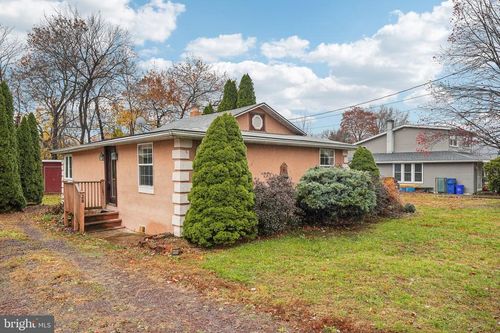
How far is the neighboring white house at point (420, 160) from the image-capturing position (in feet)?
68.3

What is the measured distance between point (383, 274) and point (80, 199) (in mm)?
7969

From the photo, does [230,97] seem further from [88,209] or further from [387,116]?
[387,116]

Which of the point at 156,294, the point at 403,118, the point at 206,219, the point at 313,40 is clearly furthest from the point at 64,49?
the point at 403,118

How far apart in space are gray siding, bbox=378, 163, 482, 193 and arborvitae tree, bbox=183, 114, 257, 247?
18.6 metres

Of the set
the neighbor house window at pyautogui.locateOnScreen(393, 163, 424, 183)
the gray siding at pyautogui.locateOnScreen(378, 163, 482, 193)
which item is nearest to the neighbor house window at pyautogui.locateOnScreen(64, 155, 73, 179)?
the neighbor house window at pyautogui.locateOnScreen(393, 163, 424, 183)

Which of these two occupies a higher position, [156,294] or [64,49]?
[64,49]

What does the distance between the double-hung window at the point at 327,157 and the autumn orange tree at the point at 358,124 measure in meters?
30.4

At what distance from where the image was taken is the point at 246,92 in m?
19.3

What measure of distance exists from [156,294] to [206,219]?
2.56 m

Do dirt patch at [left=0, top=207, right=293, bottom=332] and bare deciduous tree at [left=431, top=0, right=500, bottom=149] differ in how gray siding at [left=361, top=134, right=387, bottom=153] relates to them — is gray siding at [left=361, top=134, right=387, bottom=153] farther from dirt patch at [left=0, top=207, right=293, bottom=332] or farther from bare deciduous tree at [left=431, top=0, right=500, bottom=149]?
dirt patch at [left=0, top=207, right=293, bottom=332]

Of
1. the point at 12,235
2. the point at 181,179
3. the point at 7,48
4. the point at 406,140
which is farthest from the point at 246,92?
the point at 7,48

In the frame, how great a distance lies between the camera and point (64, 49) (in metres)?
23.9

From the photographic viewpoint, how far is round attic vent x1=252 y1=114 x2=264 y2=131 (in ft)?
40.9

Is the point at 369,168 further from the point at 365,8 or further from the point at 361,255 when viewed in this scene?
the point at 361,255
